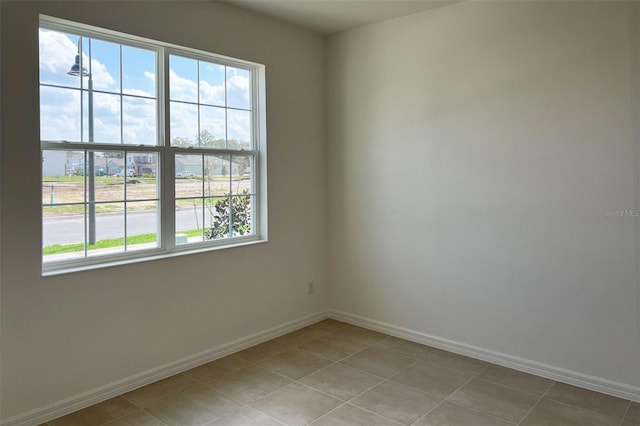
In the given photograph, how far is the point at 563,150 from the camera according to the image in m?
3.11

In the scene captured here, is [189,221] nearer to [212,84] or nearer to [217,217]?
[217,217]

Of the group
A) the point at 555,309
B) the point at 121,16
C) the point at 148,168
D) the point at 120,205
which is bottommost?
the point at 555,309

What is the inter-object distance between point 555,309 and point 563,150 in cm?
109

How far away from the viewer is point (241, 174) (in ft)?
12.6

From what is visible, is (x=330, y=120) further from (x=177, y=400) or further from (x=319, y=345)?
(x=177, y=400)

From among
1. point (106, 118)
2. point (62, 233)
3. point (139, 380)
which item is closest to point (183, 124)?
point (106, 118)

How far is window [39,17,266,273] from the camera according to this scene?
2762 mm

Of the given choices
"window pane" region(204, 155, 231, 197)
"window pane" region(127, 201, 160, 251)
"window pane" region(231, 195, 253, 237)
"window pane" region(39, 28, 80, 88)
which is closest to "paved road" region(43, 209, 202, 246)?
"window pane" region(127, 201, 160, 251)

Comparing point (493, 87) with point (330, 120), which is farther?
point (330, 120)

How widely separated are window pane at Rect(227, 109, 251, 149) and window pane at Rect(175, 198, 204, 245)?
588 mm

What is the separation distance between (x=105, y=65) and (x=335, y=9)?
5.91ft

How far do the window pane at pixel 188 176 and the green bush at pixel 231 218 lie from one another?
0.24 m

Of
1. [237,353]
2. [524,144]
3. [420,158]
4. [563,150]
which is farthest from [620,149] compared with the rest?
[237,353]

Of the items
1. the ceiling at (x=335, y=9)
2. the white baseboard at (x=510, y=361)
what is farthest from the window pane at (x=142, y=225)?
the white baseboard at (x=510, y=361)
